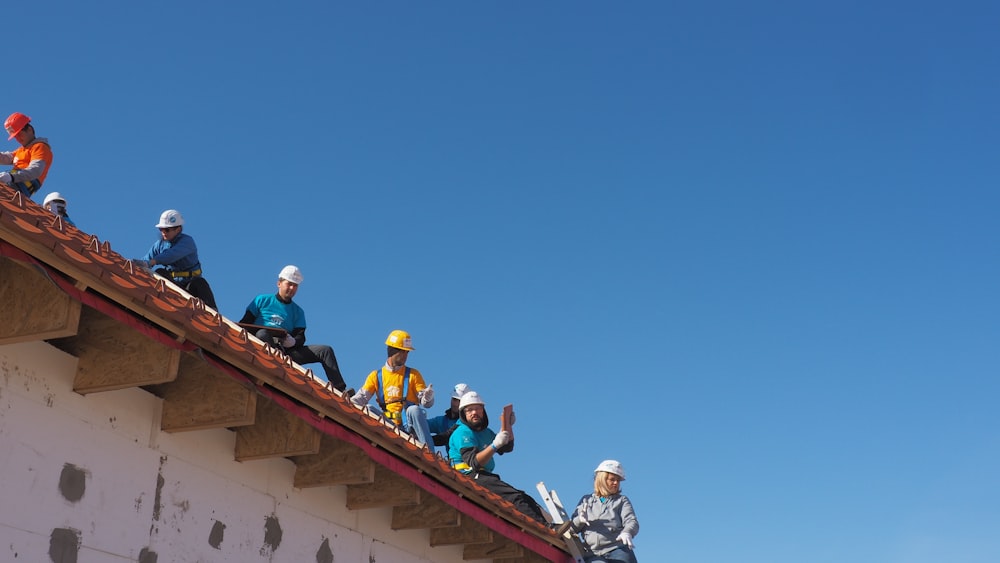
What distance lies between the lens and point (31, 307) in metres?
5.47

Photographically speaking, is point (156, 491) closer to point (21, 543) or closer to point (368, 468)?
point (21, 543)

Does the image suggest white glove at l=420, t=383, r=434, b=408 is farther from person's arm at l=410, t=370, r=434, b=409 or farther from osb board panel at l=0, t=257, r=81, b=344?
osb board panel at l=0, t=257, r=81, b=344

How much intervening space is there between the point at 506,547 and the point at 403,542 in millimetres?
1419

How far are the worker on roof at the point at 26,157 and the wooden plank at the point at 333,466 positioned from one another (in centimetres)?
338

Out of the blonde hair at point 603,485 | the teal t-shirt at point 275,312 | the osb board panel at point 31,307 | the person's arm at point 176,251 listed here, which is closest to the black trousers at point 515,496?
the blonde hair at point 603,485

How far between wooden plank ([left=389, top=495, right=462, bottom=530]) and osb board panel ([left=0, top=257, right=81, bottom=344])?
14.4ft

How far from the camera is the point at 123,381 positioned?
6.09 m

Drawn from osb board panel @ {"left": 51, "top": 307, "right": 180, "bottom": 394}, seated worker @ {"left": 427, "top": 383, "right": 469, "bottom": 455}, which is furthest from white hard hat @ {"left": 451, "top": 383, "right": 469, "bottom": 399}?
osb board panel @ {"left": 51, "top": 307, "right": 180, "bottom": 394}

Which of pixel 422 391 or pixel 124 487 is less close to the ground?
pixel 422 391

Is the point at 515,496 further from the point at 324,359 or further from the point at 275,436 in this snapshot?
the point at 275,436

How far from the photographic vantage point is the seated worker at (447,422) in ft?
42.3

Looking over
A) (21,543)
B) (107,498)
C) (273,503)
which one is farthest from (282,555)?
(21,543)

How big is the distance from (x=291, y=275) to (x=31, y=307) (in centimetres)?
571

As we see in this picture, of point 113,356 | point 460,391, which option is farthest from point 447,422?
point 113,356
